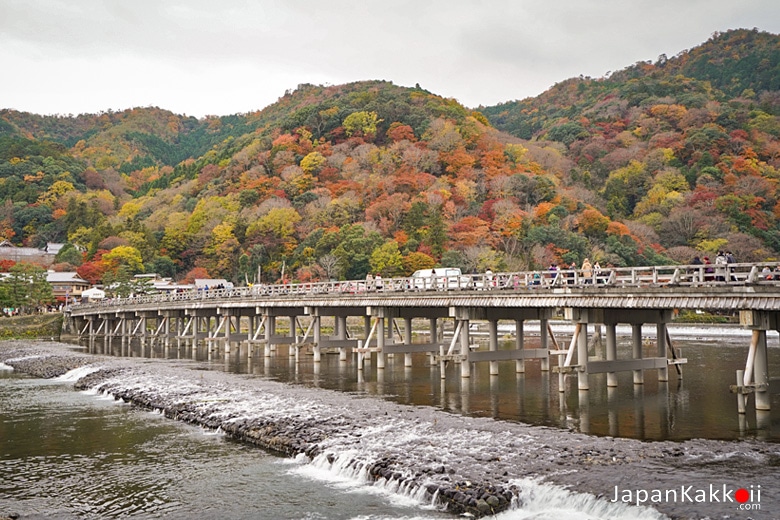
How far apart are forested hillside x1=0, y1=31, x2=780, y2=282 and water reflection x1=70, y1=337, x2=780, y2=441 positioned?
37390mm

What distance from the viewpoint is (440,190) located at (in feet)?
305

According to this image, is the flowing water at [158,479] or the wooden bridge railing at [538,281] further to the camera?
the wooden bridge railing at [538,281]

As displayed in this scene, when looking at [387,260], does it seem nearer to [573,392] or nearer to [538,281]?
[538,281]

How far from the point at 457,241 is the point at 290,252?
24.1 meters

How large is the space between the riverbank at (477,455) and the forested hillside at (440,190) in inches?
2121

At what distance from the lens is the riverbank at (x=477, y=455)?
12898 millimetres

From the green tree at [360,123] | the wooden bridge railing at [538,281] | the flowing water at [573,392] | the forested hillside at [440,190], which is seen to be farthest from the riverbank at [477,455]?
the green tree at [360,123]

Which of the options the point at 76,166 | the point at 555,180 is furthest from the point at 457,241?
the point at 76,166

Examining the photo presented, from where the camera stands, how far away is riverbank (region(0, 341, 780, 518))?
12898mm

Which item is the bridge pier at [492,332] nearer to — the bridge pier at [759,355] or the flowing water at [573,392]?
the flowing water at [573,392]

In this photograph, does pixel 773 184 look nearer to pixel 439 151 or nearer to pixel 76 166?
pixel 439 151

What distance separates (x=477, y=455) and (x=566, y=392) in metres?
11.5

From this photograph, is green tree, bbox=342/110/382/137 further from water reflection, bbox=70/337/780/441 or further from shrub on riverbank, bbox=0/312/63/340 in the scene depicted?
water reflection, bbox=70/337/780/441

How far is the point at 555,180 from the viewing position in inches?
3809
